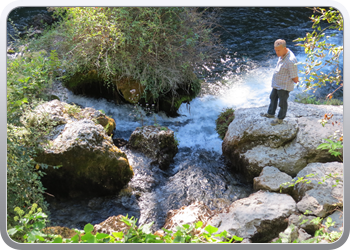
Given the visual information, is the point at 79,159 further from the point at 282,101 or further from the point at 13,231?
the point at 282,101

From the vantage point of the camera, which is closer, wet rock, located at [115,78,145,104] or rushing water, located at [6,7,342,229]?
rushing water, located at [6,7,342,229]

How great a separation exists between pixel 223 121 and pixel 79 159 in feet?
10.4

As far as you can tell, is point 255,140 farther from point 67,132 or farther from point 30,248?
point 30,248

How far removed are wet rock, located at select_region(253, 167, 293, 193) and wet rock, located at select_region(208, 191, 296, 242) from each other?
0.19 m

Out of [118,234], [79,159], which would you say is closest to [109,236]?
[118,234]

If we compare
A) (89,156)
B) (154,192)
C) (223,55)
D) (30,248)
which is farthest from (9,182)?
(223,55)

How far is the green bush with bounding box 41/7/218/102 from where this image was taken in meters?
4.61

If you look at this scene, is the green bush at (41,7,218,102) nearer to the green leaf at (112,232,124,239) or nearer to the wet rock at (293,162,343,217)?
the wet rock at (293,162,343,217)

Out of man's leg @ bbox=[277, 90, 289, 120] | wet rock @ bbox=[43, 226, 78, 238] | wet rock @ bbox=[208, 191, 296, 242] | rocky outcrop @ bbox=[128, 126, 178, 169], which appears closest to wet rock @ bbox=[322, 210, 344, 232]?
wet rock @ bbox=[208, 191, 296, 242]

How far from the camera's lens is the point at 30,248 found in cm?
193

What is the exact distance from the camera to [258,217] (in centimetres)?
270

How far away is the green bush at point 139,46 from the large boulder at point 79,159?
166cm

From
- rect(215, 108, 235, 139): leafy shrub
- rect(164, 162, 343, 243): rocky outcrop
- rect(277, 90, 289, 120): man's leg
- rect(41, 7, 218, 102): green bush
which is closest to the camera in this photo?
rect(164, 162, 343, 243): rocky outcrop
